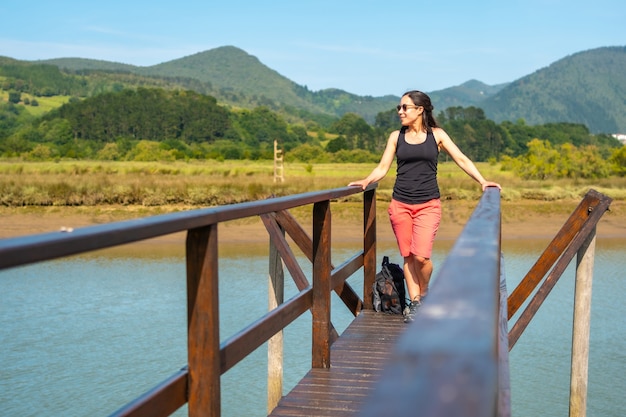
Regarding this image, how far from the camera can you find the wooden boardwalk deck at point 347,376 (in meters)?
3.92

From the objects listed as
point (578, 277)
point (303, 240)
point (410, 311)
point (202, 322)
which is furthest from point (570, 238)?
point (202, 322)

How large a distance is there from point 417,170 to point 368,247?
1.12m

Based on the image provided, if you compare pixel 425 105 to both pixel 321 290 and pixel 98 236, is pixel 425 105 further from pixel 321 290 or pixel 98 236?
pixel 98 236

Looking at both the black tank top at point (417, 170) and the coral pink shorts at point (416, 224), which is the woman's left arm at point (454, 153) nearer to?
the black tank top at point (417, 170)

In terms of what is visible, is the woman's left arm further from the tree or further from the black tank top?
the tree

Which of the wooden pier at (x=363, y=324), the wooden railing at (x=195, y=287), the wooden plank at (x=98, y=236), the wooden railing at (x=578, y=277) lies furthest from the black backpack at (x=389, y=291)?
the wooden plank at (x=98, y=236)

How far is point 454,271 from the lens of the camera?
1.13 metres

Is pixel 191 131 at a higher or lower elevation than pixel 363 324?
higher

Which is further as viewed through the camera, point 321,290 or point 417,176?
point 417,176

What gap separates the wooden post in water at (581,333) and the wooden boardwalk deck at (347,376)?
2.06 m

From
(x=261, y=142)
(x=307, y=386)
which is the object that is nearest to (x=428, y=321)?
(x=307, y=386)

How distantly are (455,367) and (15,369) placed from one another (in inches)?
378

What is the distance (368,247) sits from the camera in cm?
660

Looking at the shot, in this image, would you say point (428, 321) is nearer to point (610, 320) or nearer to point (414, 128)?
point (414, 128)
